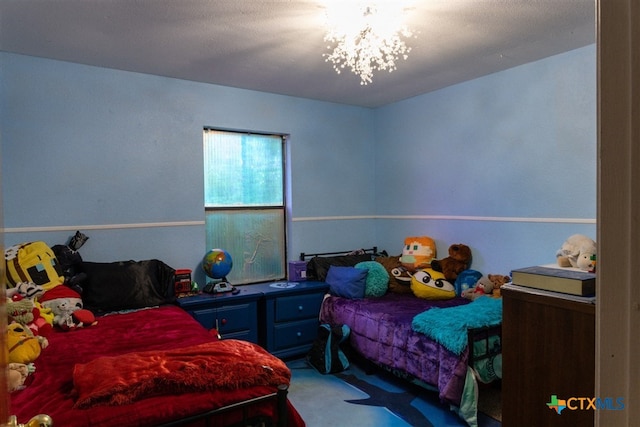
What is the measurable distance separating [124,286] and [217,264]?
2.44 feet

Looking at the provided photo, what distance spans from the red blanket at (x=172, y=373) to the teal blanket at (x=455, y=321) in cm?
122

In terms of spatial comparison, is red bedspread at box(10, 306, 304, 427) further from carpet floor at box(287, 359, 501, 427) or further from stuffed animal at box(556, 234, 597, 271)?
stuffed animal at box(556, 234, 597, 271)

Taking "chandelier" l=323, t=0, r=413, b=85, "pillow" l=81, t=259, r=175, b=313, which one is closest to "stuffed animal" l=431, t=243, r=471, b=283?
"chandelier" l=323, t=0, r=413, b=85

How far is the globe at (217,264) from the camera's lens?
3.30m

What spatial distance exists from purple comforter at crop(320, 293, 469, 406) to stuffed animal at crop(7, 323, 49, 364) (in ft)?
A: 6.96

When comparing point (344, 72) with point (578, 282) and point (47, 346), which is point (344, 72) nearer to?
point (578, 282)

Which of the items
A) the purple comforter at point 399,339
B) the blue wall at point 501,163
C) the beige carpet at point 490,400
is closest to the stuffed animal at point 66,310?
the purple comforter at point 399,339

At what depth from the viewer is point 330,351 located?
3.16 metres

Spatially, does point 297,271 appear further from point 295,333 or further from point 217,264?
point 217,264

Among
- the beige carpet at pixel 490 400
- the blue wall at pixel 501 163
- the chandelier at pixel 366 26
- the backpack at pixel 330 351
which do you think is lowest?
the beige carpet at pixel 490 400

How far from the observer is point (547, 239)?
2896 mm

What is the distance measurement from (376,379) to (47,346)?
220 cm

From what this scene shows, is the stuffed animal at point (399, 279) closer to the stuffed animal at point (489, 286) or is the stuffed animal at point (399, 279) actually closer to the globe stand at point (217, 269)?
the stuffed animal at point (489, 286)
